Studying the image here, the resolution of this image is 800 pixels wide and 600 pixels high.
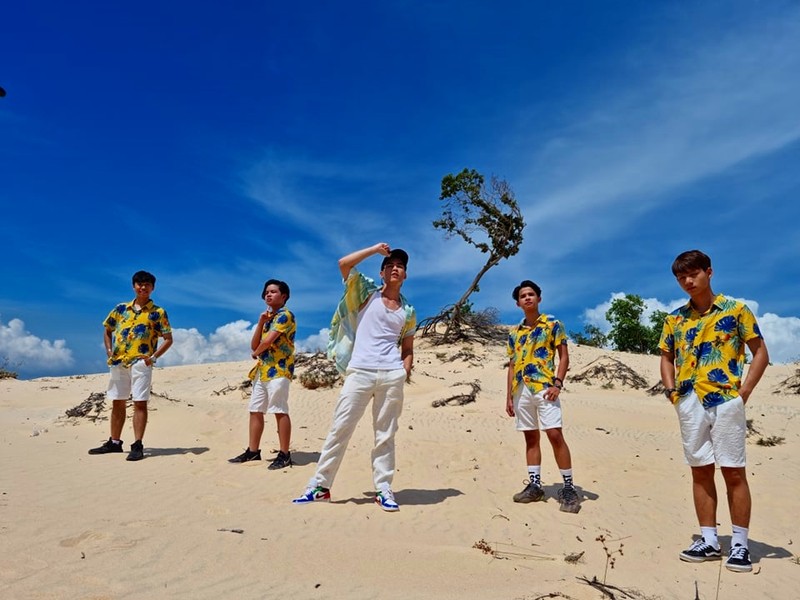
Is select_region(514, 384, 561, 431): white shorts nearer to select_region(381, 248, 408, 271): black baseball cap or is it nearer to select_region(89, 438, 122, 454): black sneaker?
select_region(381, 248, 408, 271): black baseball cap

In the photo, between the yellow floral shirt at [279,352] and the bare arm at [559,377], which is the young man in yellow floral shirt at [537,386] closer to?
the bare arm at [559,377]

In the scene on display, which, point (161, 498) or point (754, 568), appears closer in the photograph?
point (754, 568)

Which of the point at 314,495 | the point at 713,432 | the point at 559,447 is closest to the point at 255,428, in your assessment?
the point at 314,495

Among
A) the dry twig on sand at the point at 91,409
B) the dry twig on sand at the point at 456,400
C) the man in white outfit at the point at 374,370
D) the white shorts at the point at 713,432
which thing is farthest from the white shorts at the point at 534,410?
the dry twig on sand at the point at 91,409

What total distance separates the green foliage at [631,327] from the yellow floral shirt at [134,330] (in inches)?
1037

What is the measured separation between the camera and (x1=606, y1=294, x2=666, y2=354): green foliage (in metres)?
29.5

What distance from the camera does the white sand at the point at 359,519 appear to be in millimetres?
3109

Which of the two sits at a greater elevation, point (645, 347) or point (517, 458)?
point (645, 347)

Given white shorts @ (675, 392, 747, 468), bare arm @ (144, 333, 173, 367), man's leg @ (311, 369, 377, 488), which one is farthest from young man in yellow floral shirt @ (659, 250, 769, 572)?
bare arm @ (144, 333, 173, 367)

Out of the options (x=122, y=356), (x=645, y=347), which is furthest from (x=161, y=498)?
(x=645, y=347)

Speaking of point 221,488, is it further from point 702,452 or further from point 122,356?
point 702,452

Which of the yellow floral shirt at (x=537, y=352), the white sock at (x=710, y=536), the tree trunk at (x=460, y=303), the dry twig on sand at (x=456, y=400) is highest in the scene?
the tree trunk at (x=460, y=303)

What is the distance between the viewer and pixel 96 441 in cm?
834

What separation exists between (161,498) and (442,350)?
17907mm
